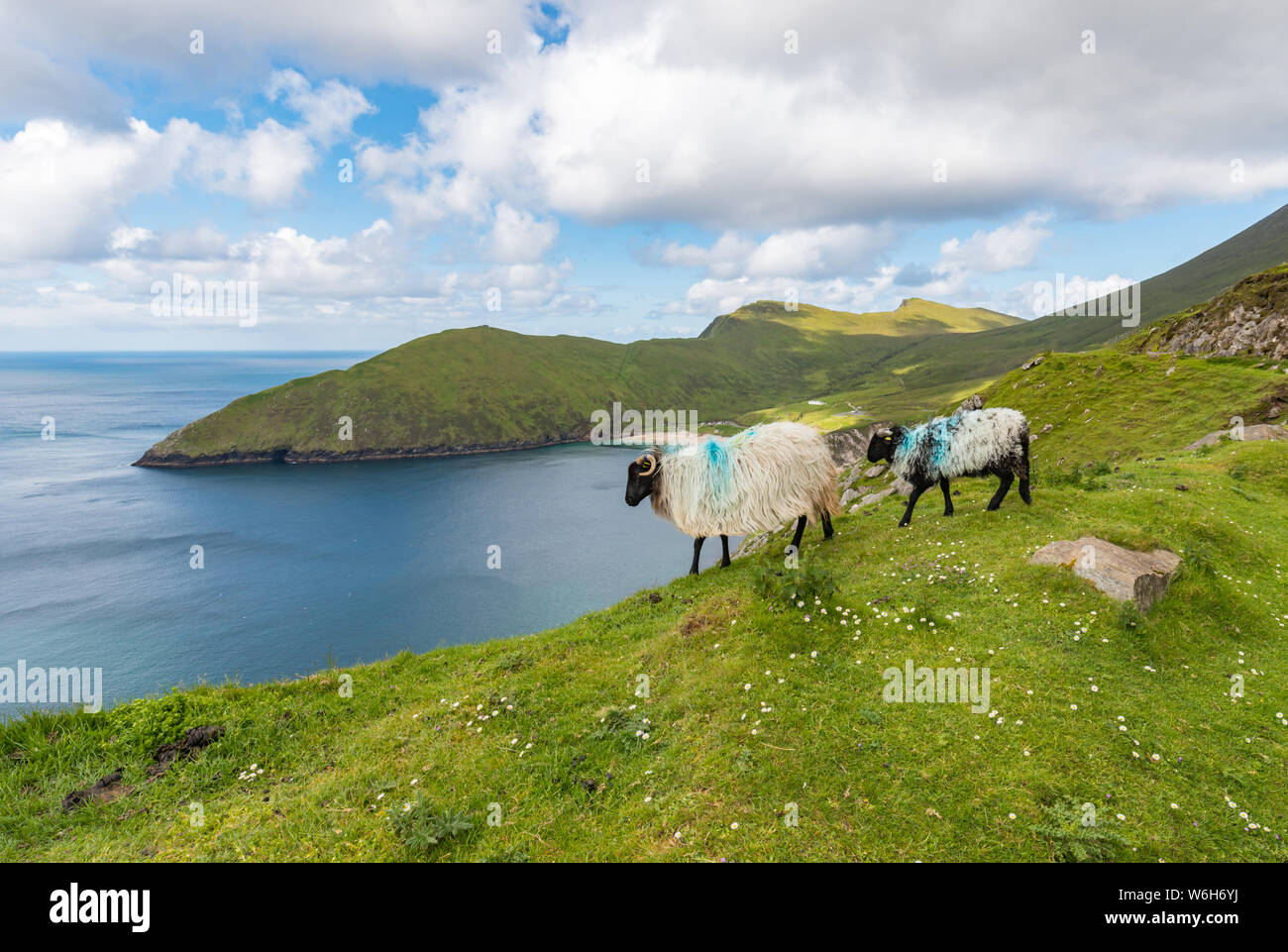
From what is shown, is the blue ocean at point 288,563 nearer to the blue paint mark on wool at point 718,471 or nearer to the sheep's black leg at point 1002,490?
the blue paint mark on wool at point 718,471

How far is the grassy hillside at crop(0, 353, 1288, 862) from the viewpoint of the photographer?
6.56m

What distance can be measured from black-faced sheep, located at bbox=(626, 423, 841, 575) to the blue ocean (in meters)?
37.3

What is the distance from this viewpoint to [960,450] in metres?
16.8

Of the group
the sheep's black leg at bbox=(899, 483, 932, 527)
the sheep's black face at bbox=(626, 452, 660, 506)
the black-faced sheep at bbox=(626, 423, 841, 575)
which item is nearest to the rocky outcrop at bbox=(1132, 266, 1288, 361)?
the sheep's black leg at bbox=(899, 483, 932, 527)

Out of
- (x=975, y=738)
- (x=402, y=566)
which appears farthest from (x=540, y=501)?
(x=975, y=738)

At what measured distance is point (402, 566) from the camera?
83562 millimetres

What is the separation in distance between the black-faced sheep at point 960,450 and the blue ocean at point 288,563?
41574 mm

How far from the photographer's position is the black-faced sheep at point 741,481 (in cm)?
1591

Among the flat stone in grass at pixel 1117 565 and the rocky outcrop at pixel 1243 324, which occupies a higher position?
the rocky outcrop at pixel 1243 324

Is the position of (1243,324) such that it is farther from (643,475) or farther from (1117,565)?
(643,475)

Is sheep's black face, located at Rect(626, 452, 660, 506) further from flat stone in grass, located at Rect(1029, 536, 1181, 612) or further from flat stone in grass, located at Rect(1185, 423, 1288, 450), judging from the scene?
flat stone in grass, located at Rect(1185, 423, 1288, 450)

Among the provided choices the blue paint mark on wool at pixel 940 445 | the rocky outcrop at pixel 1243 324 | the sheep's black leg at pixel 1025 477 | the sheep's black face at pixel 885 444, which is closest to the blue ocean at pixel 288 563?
the sheep's black face at pixel 885 444

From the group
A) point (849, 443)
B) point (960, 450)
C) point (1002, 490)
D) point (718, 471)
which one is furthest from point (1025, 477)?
point (849, 443)
